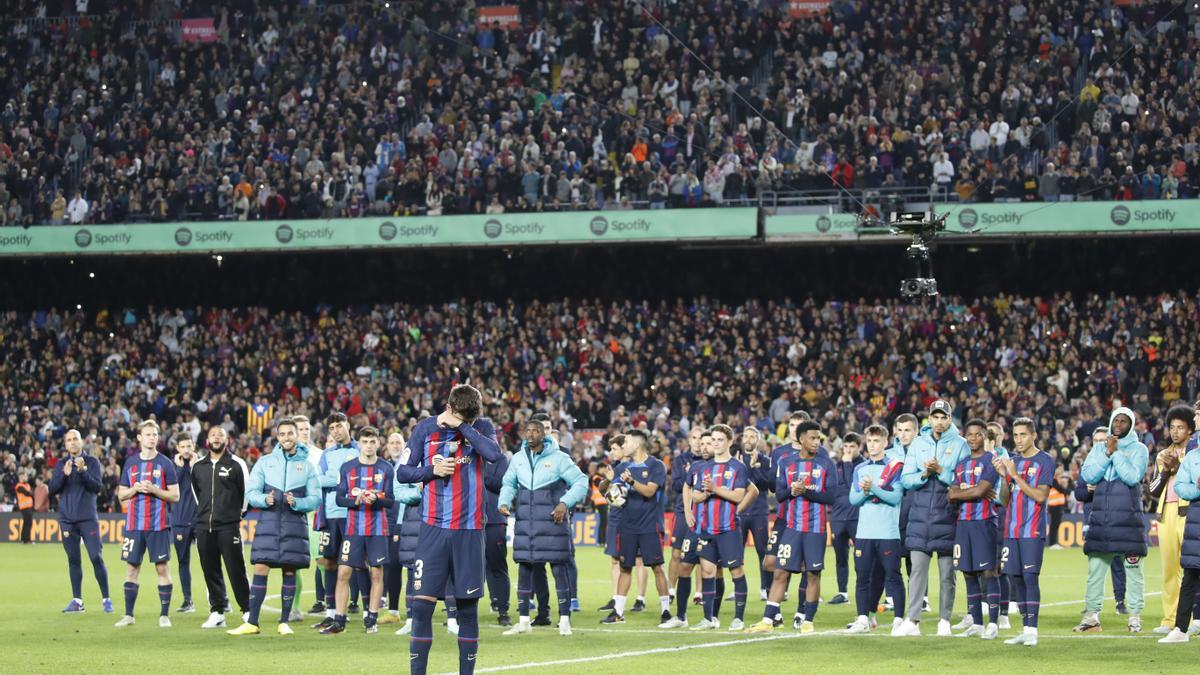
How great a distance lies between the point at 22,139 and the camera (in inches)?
1752

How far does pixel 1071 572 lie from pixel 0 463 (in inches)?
998

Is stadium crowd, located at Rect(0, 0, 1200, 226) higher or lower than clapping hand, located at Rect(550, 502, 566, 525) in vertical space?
higher

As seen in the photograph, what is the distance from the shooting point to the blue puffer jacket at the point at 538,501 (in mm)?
16609

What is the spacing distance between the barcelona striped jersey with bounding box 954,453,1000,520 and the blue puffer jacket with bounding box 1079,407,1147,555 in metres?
1.68

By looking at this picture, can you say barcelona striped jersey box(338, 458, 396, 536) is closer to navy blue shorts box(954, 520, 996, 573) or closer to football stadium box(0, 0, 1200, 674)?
navy blue shorts box(954, 520, 996, 573)

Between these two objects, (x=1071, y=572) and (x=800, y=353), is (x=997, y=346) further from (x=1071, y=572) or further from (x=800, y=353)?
(x=1071, y=572)

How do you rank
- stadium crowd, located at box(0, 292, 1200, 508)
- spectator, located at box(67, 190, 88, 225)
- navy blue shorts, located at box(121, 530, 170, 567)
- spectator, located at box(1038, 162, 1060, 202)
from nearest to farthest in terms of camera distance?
1. navy blue shorts, located at box(121, 530, 170, 567)
2. stadium crowd, located at box(0, 292, 1200, 508)
3. spectator, located at box(1038, 162, 1060, 202)
4. spectator, located at box(67, 190, 88, 225)

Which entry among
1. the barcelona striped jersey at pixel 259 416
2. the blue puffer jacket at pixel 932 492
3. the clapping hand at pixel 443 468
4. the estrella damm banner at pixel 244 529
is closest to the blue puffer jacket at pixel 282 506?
the clapping hand at pixel 443 468

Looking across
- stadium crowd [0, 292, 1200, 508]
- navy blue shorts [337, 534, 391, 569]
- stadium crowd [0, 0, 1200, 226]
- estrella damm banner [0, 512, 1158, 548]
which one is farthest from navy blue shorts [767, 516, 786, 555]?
stadium crowd [0, 0, 1200, 226]

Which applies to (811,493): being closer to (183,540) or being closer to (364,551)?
(364,551)

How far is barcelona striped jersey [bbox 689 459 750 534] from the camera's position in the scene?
1712 centimetres

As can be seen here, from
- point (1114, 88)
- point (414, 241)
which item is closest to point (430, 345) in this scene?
point (414, 241)

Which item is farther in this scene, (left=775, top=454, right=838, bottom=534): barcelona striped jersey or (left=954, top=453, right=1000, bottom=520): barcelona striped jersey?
(left=775, top=454, right=838, bottom=534): barcelona striped jersey

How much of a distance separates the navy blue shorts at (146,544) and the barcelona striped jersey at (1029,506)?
9.42m
